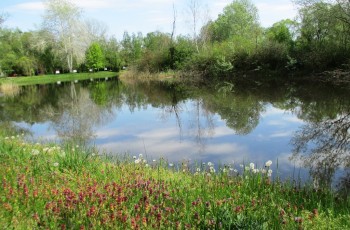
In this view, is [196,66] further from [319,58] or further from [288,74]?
[319,58]

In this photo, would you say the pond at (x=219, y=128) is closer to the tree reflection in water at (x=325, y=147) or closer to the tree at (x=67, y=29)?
the tree reflection in water at (x=325, y=147)

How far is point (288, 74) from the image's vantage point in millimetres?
40031

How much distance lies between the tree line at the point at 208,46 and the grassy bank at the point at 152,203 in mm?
31783


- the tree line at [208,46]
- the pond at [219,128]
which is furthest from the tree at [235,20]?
the pond at [219,128]

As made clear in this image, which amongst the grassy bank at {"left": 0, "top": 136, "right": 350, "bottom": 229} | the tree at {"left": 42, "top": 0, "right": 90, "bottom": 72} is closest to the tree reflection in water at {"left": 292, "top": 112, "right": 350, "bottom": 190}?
the grassy bank at {"left": 0, "top": 136, "right": 350, "bottom": 229}

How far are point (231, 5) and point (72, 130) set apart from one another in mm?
78916

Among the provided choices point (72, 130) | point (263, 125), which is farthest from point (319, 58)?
point (72, 130)

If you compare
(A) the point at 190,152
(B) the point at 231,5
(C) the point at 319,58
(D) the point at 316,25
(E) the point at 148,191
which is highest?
(B) the point at 231,5

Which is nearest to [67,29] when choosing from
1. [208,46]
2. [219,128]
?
[208,46]

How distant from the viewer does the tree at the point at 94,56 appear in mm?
80250

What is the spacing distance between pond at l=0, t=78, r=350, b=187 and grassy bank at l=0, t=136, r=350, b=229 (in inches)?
67.8

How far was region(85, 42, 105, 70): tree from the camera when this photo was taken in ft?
263

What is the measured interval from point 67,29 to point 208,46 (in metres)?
37.3

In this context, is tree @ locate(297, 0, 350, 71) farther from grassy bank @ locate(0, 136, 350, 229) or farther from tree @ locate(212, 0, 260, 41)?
tree @ locate(212, 0, 260, 41)
